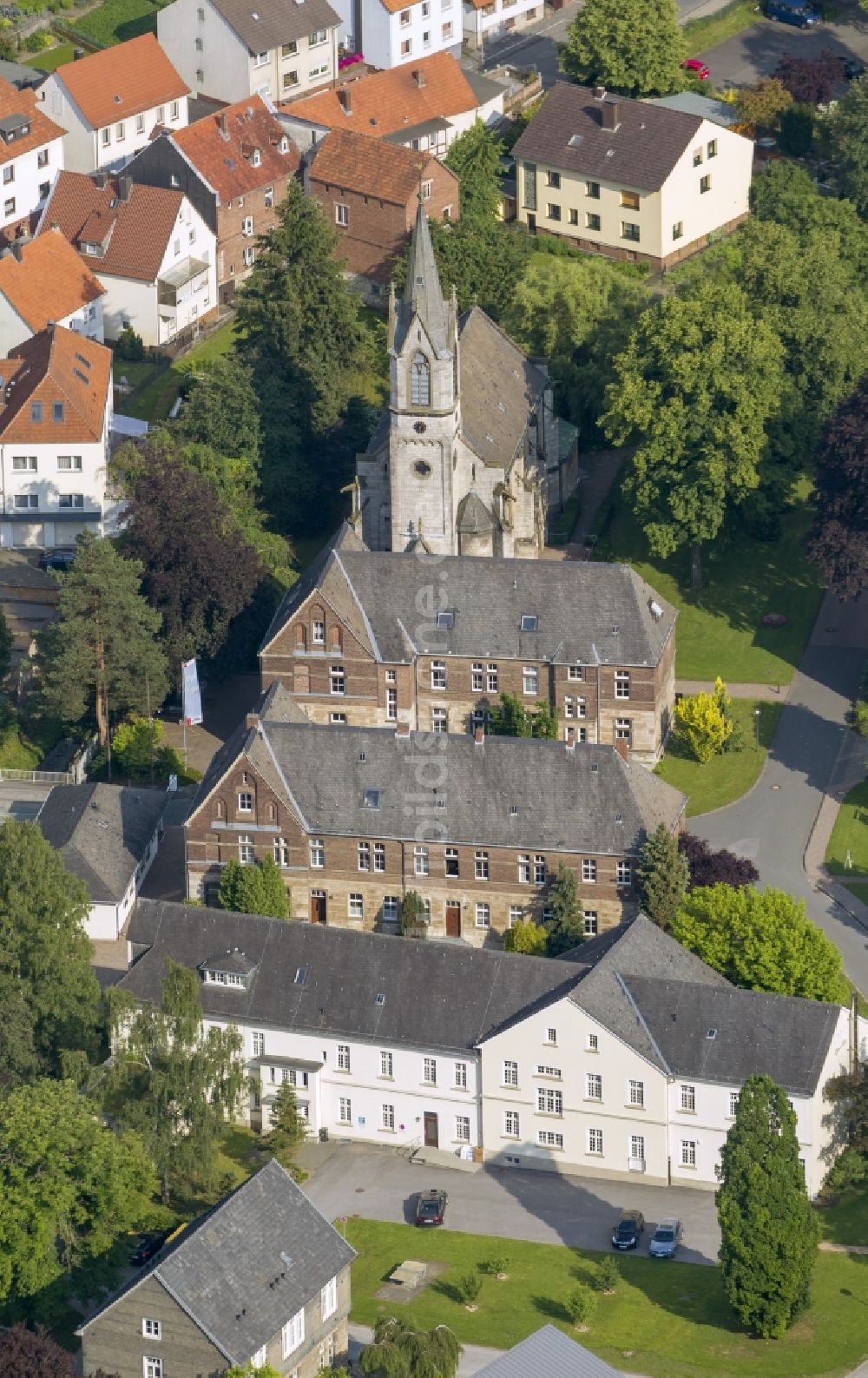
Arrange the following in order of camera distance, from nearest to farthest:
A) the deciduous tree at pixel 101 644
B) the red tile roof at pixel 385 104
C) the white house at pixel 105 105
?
1. the deciduous tree at pixel 101 644
2. the white house at pixel 105 105
3. the red tile roof at pixel 385 104

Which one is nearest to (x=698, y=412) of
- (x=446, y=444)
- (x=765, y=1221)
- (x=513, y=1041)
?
(x=446, y=444)

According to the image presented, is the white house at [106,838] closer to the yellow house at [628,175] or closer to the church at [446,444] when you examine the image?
the church at [446,444]

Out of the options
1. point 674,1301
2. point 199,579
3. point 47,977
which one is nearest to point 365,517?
point 199,579

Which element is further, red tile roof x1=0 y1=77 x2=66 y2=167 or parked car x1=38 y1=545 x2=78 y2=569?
red tile roof x1=0 y1=77 x2=66 y2=167

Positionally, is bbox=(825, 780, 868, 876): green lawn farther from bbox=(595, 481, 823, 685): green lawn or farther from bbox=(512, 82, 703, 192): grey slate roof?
bbox=(512, 82, 703, 192): grey slate roof

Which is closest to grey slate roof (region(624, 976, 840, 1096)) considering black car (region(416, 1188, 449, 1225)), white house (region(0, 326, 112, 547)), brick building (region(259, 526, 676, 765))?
black car (region(416, 1188, 449, 1225))

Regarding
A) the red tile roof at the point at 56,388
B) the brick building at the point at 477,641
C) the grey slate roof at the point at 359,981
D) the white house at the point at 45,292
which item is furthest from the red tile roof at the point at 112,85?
the grey slate roof at the point at 359,981

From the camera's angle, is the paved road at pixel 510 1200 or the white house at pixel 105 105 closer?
the paved road at pixel 510 1200

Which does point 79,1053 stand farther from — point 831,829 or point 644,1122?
point 831,829
